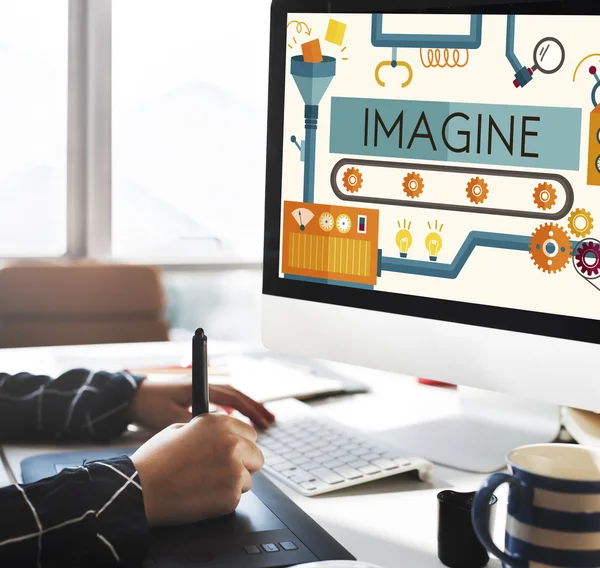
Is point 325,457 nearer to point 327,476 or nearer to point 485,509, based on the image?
point 327,476

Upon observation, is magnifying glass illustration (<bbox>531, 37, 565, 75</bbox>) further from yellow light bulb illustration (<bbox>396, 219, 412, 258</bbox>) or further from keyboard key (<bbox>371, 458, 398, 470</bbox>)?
keyboard key (<bbox>371, 458, 398, 470</bbox>)

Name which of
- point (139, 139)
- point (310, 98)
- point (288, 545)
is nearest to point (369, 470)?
point (288, 545)

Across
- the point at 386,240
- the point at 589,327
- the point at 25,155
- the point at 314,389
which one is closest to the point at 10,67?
the point at 25,155

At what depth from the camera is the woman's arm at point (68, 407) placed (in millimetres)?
962

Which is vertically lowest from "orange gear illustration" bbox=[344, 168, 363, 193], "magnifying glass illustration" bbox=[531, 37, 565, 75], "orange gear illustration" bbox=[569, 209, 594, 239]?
"orange gear illustration" bbox=[569, 209, 594, 239]

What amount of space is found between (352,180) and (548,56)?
0.77 ft

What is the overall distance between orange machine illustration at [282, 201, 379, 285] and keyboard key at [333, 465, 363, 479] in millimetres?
195

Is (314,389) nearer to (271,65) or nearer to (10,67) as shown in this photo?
(271,65)

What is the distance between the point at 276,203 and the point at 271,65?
159mm

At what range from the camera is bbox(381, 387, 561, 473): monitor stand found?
91 cm

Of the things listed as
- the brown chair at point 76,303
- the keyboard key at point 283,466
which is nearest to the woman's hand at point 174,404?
→ the keyboard key at point 283,466

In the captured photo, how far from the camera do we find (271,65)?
0.95 metres

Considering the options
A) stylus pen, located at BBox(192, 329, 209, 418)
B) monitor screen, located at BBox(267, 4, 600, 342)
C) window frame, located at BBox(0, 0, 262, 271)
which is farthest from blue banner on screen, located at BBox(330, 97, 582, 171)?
window frame, located at BBox(0, 0, 262, 271)

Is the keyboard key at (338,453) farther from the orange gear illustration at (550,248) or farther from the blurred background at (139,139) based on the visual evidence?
the blurred background at (139,139)
